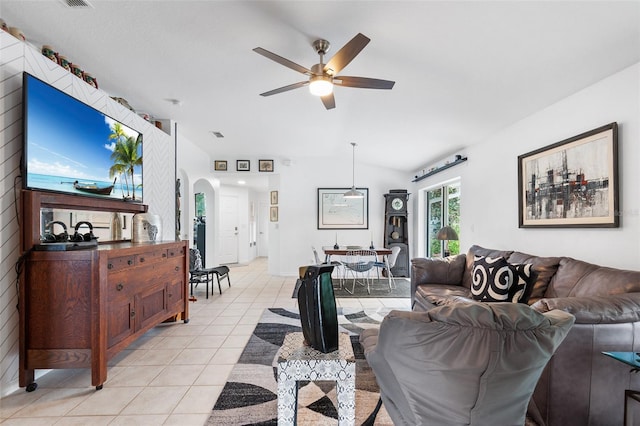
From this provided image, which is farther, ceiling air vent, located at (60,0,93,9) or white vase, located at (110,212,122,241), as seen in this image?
white vase, located at (110,212,122,241)

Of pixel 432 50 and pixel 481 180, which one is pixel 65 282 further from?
pixel 481 180

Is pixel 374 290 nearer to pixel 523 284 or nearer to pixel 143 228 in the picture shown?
pixel 523 284

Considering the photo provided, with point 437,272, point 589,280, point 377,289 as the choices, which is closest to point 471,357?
point 589,280

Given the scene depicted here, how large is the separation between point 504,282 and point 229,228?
718 cm

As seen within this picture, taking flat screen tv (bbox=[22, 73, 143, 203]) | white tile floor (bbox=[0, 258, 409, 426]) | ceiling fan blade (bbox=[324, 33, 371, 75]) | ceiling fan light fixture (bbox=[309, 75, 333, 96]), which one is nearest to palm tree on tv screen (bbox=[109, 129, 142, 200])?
flat screen tv (bbox=[22, 73, 143, 203])

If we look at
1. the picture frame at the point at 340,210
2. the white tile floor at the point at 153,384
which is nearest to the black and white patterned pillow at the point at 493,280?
the white tile floor at the point at 153,384

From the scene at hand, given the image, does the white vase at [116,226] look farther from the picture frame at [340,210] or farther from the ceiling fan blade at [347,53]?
the picture frame at [340,210]

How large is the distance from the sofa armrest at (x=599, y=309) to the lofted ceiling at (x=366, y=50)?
1647 millimetres

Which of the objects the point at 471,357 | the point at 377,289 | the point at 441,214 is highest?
the point at 441,214

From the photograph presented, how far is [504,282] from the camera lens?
259 centimetres

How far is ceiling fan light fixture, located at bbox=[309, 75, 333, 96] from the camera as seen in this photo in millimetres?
2264

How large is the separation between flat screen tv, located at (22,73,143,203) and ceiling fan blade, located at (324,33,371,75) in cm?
209

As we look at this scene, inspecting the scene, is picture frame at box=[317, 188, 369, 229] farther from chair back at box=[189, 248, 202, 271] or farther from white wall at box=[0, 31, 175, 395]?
white wall at box=[0, 31, 175, 395]

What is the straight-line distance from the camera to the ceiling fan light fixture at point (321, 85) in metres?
2.26
